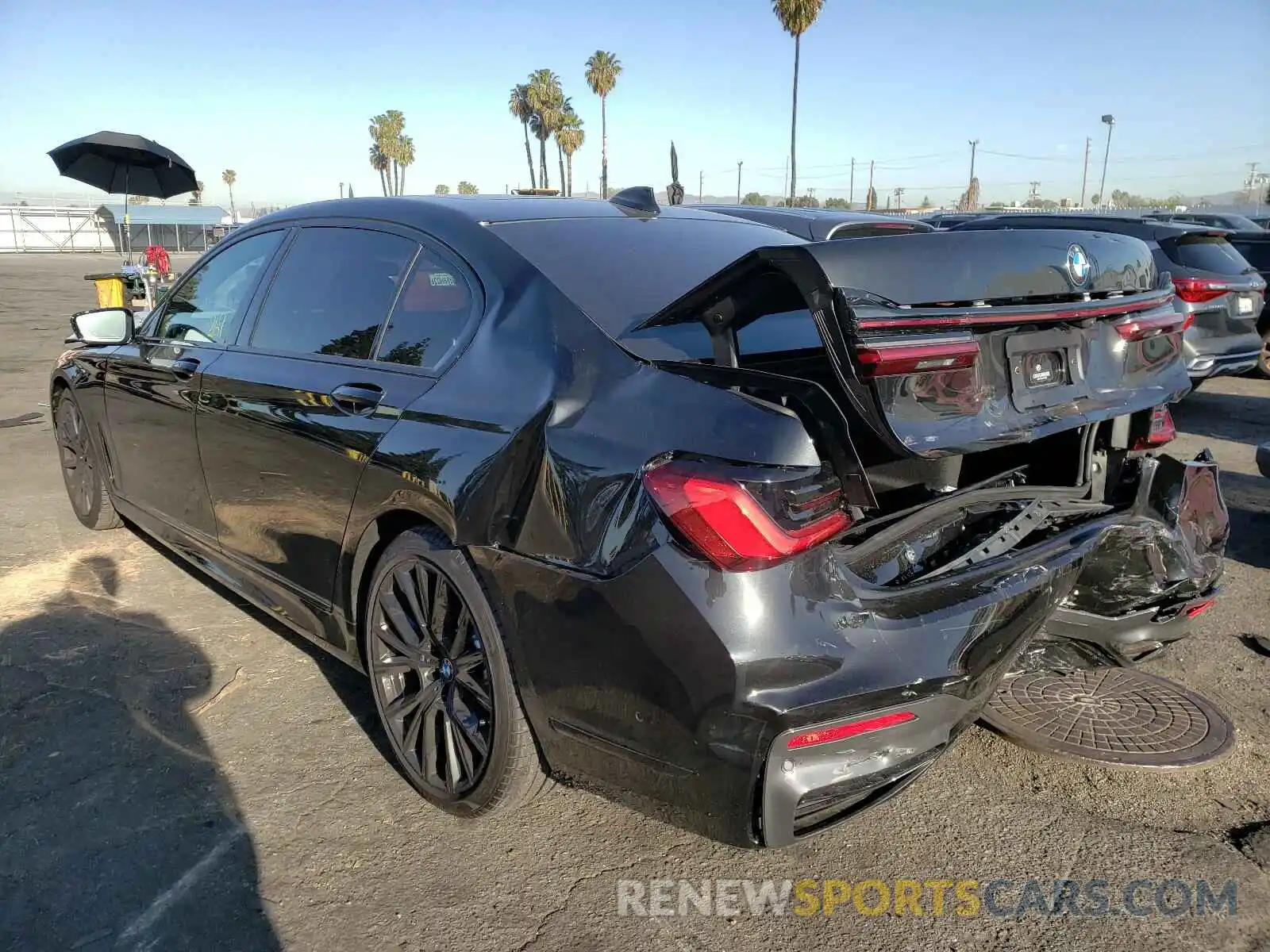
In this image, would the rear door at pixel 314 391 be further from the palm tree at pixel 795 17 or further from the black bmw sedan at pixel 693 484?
the palm tree at pixel 795 17

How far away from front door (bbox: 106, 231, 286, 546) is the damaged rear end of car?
2137 millimetres

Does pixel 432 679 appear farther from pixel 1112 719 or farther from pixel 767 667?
pixel 1112 719

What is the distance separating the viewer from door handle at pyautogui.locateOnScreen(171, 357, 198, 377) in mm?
3680

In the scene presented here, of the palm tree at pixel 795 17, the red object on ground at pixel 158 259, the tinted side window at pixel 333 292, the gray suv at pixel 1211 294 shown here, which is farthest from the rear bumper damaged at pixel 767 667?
the palm tree at pixel 795 17

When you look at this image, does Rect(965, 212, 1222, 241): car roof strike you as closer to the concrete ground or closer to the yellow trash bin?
the concrete ground

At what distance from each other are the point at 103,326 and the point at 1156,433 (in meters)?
4.67

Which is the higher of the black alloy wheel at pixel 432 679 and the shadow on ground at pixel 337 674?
the black alloy wheel at pixel 432 679

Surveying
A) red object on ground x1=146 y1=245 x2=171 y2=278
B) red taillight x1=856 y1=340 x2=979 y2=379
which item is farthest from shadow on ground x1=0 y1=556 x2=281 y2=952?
red object on ground x1=146 y1=245 x2=171 y2=278

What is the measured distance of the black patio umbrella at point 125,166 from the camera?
13.4 meters

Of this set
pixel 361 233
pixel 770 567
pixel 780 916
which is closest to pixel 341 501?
pixel 361 233

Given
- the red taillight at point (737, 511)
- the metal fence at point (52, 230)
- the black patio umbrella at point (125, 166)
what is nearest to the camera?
the red taillight at point (737, 511)

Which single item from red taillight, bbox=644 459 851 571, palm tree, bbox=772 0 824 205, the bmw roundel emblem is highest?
palm tree, bbox=772 0 824 205

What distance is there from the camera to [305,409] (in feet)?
9.86

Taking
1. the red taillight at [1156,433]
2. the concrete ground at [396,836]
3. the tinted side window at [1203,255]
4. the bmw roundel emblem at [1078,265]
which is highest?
the bmw roundel emblem at [1078,265]
